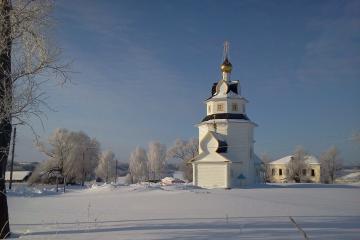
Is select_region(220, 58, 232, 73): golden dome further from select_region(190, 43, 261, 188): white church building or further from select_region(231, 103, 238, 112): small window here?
select_region(231, 103, 238, 112): small window

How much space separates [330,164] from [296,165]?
10.9m

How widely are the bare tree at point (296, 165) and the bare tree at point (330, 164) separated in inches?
192

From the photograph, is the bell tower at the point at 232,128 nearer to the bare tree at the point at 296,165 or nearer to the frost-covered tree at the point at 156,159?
the bare tree at the point at 296,165

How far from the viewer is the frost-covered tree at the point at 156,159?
3349 inches

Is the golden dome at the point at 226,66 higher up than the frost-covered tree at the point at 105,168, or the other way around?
the golden dome at the point at 226,66

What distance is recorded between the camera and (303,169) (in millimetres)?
73438

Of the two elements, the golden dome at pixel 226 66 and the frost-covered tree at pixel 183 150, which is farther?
the frost-covered tree at pixel 183 150

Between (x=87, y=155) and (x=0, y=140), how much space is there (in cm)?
5948

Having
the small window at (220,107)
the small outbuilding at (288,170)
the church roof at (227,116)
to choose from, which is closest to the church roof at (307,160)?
the small outbuilding at (288,170)

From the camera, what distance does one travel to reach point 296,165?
73.1 meters

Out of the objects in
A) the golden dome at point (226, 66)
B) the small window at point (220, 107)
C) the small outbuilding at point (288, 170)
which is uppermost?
the golden dome at point (226, 66)

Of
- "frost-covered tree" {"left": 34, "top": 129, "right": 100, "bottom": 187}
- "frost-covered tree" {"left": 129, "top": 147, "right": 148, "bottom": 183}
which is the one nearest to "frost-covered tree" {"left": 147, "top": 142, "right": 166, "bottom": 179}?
"frost-covered tree" {"left": 129, "top": 147, "right": 148, "bottom": 183}

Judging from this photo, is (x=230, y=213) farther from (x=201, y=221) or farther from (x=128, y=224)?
(x=128, y=224)

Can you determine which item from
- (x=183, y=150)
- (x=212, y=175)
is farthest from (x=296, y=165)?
(x=212, y=175)
